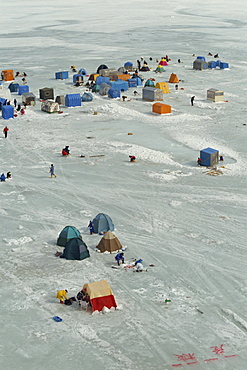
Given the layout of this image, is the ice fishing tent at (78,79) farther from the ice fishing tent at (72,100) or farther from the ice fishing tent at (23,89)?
the ice fishing tent at (72,100)

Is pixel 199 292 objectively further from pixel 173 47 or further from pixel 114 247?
pixel 173 47

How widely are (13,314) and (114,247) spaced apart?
27.9 ft

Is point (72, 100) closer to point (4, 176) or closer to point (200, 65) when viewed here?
point (4, 176)

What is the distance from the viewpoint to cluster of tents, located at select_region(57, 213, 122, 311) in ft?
90.6

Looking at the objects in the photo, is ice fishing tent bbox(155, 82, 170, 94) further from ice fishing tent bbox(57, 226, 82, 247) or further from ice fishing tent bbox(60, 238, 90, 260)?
ice fishing tent bbox(60, 238, 90, 260)

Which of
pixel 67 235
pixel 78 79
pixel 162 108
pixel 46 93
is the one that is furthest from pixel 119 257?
pixel 78 79

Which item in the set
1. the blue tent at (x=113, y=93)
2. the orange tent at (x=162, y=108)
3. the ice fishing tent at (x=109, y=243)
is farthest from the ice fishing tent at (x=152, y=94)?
the ice fishing tent at (x=109, y=243)

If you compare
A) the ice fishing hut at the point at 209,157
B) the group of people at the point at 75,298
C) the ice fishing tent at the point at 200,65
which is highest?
the ice fishing tent at the point at 200,65

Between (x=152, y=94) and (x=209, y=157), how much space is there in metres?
27.8

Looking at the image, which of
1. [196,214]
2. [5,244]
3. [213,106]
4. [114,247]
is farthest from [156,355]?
[213,106]

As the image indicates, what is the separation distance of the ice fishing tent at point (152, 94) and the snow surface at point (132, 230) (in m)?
1.62

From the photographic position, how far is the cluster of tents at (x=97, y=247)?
27609mm

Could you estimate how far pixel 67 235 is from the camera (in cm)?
3453

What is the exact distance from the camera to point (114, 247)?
34125 mm
